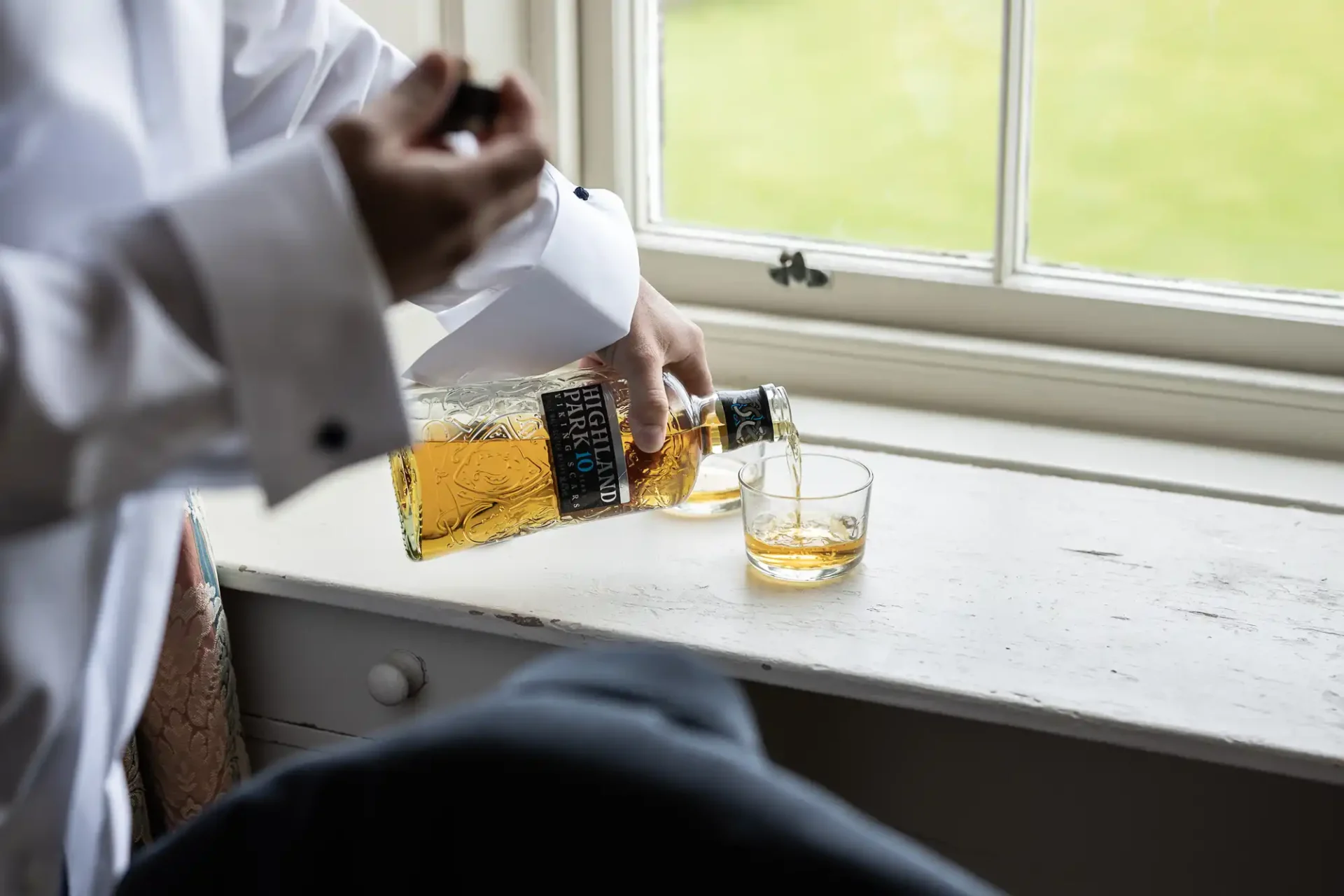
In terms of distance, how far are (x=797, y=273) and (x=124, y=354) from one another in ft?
2.85

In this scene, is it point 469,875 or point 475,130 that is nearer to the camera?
point 469,875

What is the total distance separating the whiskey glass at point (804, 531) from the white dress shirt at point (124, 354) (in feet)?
1.24

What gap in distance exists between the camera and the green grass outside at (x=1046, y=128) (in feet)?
3.59

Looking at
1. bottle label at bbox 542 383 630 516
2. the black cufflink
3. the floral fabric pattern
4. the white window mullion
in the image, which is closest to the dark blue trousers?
the black cufflink

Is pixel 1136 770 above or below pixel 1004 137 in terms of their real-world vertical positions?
below

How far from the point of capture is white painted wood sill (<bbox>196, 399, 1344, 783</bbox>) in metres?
0.77

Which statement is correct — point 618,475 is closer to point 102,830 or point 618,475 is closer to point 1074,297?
point 102,830

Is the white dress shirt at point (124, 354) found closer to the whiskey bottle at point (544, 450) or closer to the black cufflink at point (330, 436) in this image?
the black cufflink at point (330, 436)

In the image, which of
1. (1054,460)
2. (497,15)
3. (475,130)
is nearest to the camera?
(475,130)

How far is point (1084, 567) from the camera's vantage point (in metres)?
0.93

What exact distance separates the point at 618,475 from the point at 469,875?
17.1 inches

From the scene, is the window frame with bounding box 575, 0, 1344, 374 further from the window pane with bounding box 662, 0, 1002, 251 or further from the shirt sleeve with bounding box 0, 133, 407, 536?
the shirt sleeve with bounding box 0, 133, 407, 536

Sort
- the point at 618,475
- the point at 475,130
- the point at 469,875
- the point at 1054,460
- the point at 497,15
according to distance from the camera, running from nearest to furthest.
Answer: the point at 469,875, the point at 475,130, the point at 618,475, the point at 1054,460, the point at 497,15

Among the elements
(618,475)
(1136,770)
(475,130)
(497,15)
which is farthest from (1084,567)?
(497,15)
